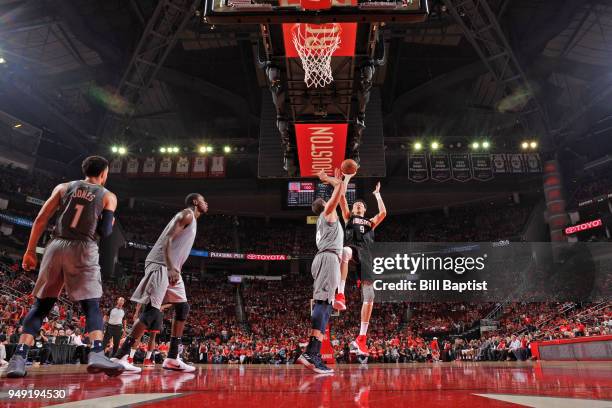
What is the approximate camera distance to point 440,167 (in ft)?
60.2

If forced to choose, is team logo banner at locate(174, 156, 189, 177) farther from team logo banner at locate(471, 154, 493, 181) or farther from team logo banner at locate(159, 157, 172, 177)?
team logo banner at locate(471, 154, 493, 181)

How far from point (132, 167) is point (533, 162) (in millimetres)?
18617

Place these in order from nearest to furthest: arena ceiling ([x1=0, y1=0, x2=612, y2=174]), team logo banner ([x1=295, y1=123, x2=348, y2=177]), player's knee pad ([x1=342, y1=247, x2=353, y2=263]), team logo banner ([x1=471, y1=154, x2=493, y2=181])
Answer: player's knee pad ([x1=342, y1=247, x2=353, y2=263]) → team logo banner ([x1=295, y1=123, x2=348, y2=177]) → arena ceiling ([x1=0, y1=0, x2=612, y2=174]) → team logo banner ([x1=471, y1=154, x2=493, y2=181])

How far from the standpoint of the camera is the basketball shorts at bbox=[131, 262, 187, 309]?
13.6 ft

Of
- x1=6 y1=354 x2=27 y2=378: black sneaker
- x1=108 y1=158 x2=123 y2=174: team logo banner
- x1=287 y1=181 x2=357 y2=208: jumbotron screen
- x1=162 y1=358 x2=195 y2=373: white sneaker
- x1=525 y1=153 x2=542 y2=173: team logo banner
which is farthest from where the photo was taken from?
x1=108 y1=158 x2=123 y2=174: team logo banner

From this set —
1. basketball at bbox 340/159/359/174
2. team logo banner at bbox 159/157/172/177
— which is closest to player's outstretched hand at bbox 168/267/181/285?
basketball at bbox 340/159/359/174

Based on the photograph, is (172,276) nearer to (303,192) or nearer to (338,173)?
(338,173)

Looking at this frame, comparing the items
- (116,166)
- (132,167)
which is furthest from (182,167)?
(116,166)

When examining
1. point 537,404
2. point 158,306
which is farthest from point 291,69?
point 537,404

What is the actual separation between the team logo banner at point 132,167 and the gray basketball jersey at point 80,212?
17961 millimetres

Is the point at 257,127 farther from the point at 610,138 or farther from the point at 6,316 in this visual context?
the point at 610,138

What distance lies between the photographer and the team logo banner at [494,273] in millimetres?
18422

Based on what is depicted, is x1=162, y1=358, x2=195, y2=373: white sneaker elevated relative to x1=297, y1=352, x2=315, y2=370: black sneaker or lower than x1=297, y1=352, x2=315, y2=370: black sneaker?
lower

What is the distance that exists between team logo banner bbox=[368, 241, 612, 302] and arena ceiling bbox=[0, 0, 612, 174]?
17.9 ft
